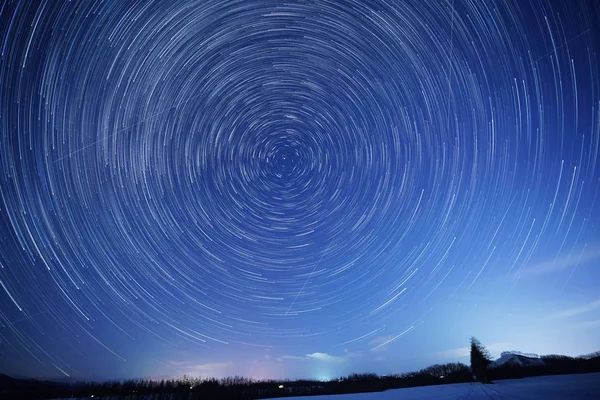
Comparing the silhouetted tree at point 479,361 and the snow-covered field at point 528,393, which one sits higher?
the silhouetted tree at point 479,361

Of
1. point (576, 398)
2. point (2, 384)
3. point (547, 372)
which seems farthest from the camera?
point (2, 384)

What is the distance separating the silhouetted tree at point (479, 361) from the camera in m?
46.9

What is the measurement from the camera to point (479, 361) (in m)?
48.2

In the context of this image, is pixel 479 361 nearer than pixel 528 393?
No

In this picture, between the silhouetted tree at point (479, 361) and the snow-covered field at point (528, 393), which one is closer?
the snow-covered field at point (528, 393)

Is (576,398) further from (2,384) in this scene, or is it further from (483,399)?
(2,384)

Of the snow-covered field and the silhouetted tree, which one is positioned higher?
the silhouetted tree

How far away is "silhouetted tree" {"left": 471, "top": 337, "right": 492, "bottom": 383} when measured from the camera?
1848 inches

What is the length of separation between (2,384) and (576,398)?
227m

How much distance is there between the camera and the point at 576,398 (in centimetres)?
1454

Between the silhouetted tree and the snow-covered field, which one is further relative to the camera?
the silhouetted tree

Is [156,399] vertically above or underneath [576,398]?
above

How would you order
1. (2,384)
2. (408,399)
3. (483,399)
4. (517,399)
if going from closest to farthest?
(517,399) < (483,399) < (408,399) < (2,384)

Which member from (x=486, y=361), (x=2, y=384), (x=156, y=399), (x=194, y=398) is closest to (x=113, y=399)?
(x=156, y=399)
